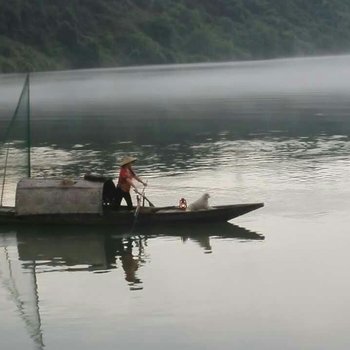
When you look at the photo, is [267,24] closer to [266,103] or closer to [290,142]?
[266,103]

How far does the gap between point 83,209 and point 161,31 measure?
355ft

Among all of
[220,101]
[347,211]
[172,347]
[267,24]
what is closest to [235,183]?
[347,211]

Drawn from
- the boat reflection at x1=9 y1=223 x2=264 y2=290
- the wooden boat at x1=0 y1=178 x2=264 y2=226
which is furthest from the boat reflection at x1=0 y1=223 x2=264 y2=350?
the wooden boat at x1=0 y1=178 x2=264 y2=226

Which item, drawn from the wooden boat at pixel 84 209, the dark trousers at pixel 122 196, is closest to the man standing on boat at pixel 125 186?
the dark trousers at pixel 122 196

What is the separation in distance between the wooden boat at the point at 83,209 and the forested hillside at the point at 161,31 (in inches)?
3373

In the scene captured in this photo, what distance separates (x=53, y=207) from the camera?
18.7 m

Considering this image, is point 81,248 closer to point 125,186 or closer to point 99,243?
point 99,243

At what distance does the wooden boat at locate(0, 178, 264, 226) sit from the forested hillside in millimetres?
85682

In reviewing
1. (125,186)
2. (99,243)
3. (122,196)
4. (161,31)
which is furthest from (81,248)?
(161,31)

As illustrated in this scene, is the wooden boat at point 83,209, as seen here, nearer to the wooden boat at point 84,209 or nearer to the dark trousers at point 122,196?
the wooden boat at point 84,209

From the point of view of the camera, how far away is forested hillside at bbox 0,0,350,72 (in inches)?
4252

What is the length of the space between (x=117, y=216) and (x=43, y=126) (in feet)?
82.6

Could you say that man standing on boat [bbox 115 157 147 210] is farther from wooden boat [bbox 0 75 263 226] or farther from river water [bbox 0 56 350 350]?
river water [bbox 0 56 350 350]

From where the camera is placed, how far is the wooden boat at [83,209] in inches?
724
